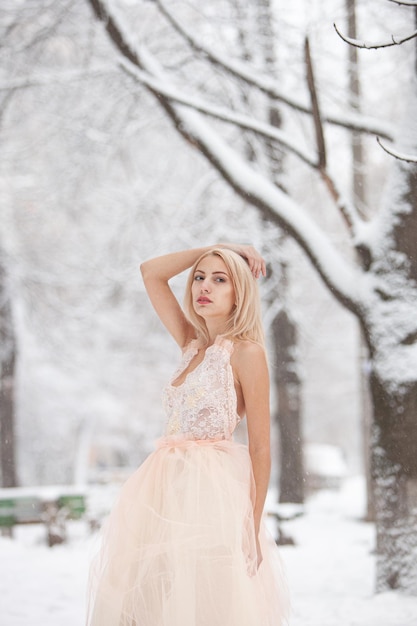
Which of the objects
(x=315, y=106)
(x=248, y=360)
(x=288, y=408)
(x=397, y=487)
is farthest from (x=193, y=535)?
(x=288, y=408)

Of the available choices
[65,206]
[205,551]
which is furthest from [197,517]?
[65,206]

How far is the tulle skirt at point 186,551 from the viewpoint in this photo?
6.70 feet

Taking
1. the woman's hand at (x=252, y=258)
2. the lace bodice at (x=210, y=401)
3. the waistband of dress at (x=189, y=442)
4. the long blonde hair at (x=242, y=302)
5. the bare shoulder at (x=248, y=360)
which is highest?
the woman's hand at (x=252, y=258)

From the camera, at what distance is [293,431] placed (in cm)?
626

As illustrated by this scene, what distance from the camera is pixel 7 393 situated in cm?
822

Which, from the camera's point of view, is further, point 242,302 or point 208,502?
point 242,302

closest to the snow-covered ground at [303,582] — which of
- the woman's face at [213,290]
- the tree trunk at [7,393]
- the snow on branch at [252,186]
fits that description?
A: the tree trunk at [7,393]

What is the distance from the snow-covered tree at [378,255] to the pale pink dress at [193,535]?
1498 millimetres

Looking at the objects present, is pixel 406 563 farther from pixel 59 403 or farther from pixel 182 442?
pixel 59 403

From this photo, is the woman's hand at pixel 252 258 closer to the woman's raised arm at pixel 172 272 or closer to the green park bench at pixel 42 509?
the woman's raised arm at pixel 172 272

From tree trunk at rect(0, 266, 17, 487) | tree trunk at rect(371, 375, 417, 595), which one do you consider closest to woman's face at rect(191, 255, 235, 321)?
tree trunk at rect(371, 375, 417, 595)

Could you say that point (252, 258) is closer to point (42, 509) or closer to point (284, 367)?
point (284, 367)

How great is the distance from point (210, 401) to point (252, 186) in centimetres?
193

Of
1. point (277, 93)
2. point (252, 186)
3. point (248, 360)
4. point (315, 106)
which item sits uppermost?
point (277, 93)
